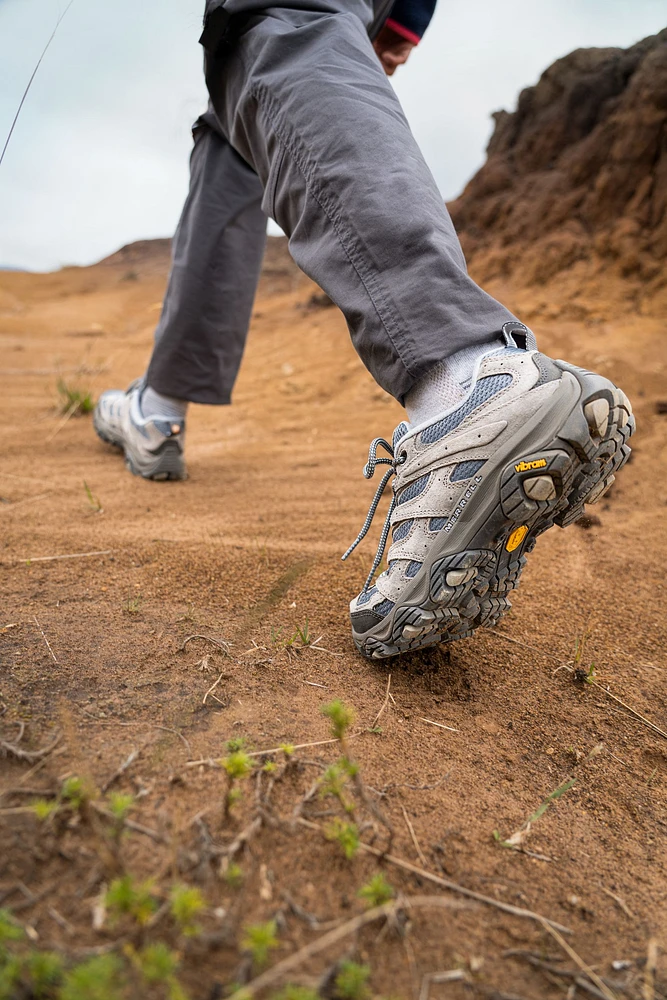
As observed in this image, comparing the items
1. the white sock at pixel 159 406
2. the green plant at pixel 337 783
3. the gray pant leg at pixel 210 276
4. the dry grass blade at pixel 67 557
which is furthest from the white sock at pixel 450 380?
the white sock at pixel 159 406

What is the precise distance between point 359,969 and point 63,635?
0.82 m

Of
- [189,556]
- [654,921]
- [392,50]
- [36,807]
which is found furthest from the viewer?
[392,50]

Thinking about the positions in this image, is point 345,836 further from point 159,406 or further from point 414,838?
point 159,406

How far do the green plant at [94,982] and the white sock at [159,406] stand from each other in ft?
6.04

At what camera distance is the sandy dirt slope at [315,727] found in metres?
0.71

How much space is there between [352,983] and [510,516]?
69cm

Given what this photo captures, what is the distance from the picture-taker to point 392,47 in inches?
80.9

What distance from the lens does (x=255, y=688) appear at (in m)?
A: 1.12

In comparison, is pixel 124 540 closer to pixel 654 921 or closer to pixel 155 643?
pixel 155 643

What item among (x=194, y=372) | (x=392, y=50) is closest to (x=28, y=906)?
(x=194, y=372)

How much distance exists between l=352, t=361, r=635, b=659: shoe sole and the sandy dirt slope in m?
0.14

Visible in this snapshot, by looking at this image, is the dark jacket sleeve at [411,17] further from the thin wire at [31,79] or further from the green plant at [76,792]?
the green plant at [76,792]

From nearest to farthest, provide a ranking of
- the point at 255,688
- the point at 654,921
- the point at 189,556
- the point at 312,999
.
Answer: the point at 312,999 → the point at 654,921 → the point at 255,688 → the point at 189,556

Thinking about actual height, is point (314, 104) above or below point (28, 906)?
above
